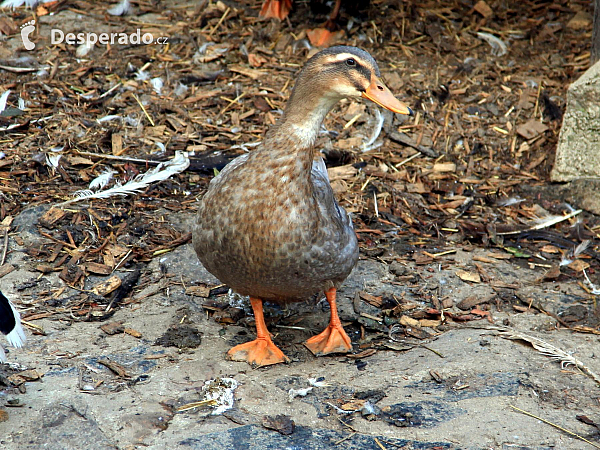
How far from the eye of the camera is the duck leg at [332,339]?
4.29 m

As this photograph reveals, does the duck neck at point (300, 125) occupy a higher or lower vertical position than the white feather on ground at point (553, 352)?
higher

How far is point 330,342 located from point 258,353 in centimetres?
47

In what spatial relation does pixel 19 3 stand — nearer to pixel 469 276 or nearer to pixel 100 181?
pixel 100 181

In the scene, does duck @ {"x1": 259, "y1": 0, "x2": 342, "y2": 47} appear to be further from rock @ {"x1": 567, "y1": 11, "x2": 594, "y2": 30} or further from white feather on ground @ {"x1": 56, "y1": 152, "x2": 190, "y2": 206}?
rock @ {"x1": 567, "y1": 11, "x2": 594, "y2": 30}

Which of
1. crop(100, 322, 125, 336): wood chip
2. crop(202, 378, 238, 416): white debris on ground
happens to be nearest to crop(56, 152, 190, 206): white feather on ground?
crop(100, 322, 125, 336): wood chip

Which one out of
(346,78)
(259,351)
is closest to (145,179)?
(259,351)

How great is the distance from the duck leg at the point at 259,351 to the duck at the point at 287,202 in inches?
15.0

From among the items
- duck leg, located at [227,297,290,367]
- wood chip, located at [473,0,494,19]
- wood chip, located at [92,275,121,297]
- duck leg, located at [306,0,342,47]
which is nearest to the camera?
duck leg, located at [227,297,290,367]

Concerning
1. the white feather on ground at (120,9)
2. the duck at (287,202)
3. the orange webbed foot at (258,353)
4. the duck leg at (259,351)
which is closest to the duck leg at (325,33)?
the white feather on ground at (120,9)

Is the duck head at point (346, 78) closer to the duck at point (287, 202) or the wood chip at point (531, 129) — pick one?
the duck at point (287, 202)

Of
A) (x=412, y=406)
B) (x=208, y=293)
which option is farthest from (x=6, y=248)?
(x=412, y=406)

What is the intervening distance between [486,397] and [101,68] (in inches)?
204

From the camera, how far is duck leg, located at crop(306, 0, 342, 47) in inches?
295

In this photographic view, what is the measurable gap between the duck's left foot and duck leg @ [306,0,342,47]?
405cm
